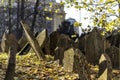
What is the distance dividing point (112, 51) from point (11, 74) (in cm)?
310

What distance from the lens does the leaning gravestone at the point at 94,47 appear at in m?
8.19

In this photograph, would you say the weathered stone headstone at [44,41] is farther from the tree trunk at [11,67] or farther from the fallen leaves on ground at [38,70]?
the tree trunk at [11,67]

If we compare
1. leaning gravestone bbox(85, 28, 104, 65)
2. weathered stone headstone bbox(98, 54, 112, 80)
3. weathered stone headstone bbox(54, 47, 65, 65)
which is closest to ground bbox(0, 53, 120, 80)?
weathered stone headstone bbox(54, 47, 65, 65)

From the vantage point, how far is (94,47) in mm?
8258

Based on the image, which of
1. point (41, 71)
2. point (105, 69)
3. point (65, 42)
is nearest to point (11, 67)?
point (105, 69)

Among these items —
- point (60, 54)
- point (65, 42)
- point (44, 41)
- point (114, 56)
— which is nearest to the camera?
point (114, 56)

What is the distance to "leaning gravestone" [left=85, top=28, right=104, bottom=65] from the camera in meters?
8.19

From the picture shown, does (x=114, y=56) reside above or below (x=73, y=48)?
below

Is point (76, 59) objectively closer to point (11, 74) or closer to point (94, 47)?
point (11, 74)

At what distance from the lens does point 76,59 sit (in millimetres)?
5133

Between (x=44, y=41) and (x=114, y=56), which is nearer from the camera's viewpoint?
(x=114, y=56)

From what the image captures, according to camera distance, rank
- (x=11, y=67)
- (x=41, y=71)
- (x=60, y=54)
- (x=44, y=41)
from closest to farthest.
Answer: (x=11, y=67) < (x=41, y=71) < (x=60, y=54) < (x=44, y=41)

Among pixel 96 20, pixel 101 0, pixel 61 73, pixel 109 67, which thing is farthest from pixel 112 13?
pixel 109 67

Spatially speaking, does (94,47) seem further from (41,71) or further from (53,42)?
(53,42)
